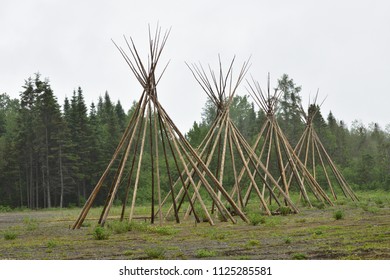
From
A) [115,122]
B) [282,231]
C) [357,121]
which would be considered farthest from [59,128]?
[357,121]

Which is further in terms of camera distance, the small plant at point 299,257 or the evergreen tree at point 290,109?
the evergreen tree at point 290,109

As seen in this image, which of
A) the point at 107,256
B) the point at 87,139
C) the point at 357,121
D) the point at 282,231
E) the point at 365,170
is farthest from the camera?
the point at 357,121

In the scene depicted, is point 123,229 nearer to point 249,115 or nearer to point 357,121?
point 249,115

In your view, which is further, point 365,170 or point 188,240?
point 365,170

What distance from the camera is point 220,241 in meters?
9.52

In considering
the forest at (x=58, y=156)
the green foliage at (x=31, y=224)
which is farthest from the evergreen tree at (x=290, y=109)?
the green foliage at (x=31, y=224)

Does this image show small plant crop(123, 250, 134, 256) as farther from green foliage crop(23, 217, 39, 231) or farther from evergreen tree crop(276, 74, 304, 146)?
evergreen tree crop(276, 74, 304, 146)

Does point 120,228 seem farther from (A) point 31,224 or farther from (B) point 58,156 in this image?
(B) point 58,156

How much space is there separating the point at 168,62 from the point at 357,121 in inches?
2167

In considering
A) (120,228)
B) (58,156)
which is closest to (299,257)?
(120,228)

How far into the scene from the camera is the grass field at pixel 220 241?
7.77 meters

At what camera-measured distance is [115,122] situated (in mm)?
40094

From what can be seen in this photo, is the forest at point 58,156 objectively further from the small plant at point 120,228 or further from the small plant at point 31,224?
the small plant at point 120,228

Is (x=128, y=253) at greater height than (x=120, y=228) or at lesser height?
lesser
